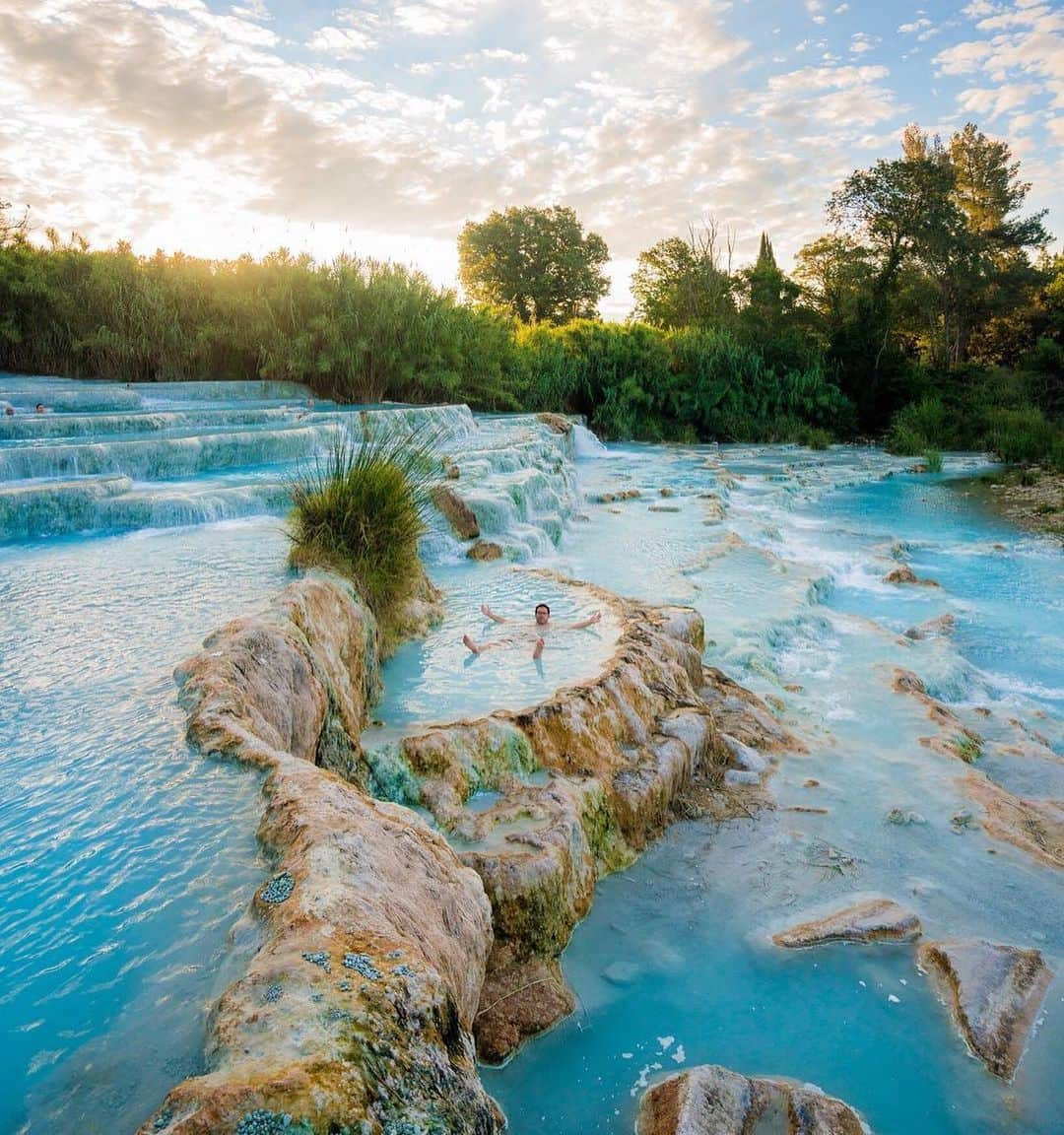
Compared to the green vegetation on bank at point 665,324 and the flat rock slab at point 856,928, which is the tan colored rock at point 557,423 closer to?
the green vegetation on bank at point 665,324

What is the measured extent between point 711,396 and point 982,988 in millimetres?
21985

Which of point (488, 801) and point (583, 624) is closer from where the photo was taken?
point (488, 801)

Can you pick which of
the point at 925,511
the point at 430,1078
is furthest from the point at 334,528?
the point at 925,511

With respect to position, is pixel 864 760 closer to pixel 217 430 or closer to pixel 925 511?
pixel 217 430

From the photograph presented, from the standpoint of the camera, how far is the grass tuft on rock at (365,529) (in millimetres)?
5086

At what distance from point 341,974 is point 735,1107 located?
1462 mm

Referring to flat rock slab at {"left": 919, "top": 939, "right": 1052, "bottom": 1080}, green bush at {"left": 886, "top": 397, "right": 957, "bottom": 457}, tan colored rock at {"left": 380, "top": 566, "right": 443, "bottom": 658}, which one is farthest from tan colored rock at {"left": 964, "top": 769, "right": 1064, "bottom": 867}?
green bush at {"left": 886, "top": 397, "right": 957, "bottom": 457}

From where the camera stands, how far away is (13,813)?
236 cm

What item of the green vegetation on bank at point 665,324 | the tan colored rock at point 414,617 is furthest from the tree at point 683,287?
the tan colored rock at point 414,617

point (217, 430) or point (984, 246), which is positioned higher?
point (984, 246)

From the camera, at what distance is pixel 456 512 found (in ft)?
25.6

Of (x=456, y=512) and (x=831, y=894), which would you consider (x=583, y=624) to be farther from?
(x=456, y=512)

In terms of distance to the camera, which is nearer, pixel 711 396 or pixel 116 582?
pixel 116 582

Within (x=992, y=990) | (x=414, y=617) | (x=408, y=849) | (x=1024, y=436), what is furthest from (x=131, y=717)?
(x=1024, y=436)
